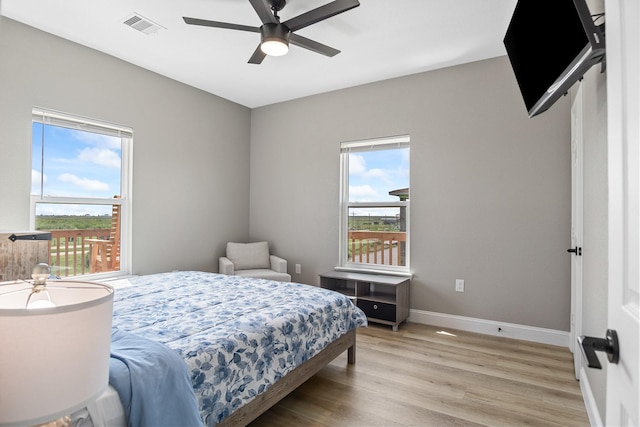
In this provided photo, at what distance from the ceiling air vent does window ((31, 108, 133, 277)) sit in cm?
102

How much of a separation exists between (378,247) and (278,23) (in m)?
2.69

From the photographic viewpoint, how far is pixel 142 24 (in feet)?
9.50

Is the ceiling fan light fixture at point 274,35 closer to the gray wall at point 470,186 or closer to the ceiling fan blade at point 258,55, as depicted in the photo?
the ceiling fan blade at point 258,55

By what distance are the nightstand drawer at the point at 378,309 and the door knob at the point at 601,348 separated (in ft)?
9.47

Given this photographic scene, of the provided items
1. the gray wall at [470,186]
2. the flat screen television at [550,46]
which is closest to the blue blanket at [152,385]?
the flat screen television at [550,46]

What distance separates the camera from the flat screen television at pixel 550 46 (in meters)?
1.28

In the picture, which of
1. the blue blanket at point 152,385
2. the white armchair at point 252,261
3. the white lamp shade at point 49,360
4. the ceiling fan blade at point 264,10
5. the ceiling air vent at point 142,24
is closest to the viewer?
the white lamp shade at point 49,360

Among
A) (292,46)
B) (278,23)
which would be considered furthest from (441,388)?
(292,46)

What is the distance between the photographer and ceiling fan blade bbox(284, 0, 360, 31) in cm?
215

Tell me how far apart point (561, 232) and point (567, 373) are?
1.21m

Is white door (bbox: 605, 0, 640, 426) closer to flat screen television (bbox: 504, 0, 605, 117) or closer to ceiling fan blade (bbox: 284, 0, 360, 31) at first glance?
flat screen television (bbox: 504, 0, 605, 117)

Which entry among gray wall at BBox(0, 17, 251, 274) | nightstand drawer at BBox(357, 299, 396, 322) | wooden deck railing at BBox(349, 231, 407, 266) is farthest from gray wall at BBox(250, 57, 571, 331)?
gray wall at BBox(0, 17, 251, 274)

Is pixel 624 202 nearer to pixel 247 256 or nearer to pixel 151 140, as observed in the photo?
pixel 151 140

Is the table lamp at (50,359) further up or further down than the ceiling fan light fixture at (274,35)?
further down
